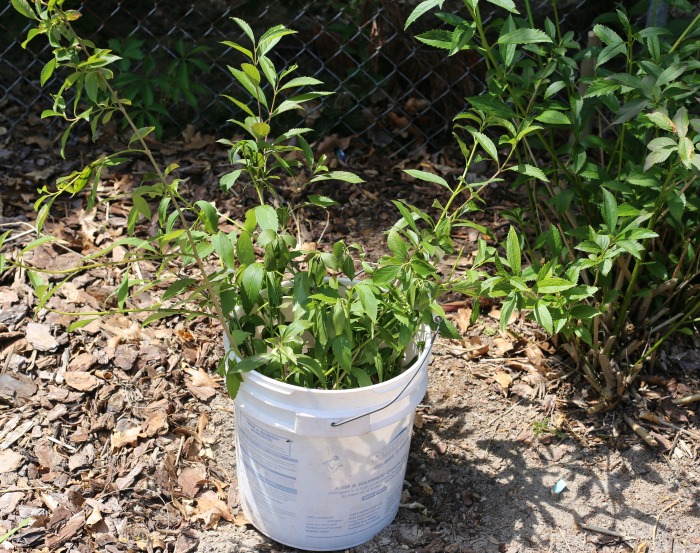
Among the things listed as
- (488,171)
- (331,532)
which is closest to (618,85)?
(331,532)

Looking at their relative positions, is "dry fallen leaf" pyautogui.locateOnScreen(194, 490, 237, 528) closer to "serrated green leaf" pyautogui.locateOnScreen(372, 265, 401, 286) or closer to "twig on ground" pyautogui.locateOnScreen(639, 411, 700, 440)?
"serrated green leaf" pyautogui.locateOnScreen(372, 265, 401, 286)

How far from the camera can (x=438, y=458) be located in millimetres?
2652

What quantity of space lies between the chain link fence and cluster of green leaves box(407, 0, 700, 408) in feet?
3.74

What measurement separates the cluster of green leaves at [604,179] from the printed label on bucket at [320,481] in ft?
1.63

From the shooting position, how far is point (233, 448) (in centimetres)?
267

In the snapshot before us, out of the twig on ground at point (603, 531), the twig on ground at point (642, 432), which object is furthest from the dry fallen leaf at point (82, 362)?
the twig on ground at point (642, 432)

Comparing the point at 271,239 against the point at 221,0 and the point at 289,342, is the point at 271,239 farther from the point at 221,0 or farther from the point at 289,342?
the point at 221,0

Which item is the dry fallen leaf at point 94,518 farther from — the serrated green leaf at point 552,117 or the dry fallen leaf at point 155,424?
the serrated green leaf at point 552,117

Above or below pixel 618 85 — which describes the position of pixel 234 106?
below

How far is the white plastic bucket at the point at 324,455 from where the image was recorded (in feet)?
6.57

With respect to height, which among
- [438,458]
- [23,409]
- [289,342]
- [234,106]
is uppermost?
[289,342]

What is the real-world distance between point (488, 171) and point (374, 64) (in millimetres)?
725

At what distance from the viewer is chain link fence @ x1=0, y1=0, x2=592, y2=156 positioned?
381 cm

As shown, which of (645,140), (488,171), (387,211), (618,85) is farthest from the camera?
(488,171)
